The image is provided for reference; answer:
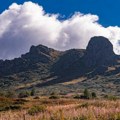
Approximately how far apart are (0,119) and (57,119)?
2.13 metres

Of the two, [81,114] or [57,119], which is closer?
[57,119]

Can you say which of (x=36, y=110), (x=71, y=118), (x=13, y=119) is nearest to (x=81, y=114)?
(x=71, y=118)

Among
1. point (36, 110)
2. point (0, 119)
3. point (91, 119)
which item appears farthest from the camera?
point (36, 110)

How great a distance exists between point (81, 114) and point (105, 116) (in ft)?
3.29

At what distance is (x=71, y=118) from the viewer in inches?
565

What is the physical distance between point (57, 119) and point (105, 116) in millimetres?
1949

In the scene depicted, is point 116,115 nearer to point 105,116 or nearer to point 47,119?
point 105,116

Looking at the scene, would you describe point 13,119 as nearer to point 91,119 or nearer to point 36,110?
point 91,119

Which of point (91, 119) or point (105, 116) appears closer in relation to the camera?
point (91, 119)

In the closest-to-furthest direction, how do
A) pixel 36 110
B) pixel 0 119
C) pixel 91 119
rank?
pixel 91 119, pixel 0 119, pixel 36 110

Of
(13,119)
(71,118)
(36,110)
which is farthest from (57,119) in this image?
(36,110)

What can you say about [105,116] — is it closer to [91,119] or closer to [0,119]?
[91,119]

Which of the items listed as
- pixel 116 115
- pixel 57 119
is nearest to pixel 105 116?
pixel 116 115

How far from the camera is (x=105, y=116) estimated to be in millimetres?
14727
